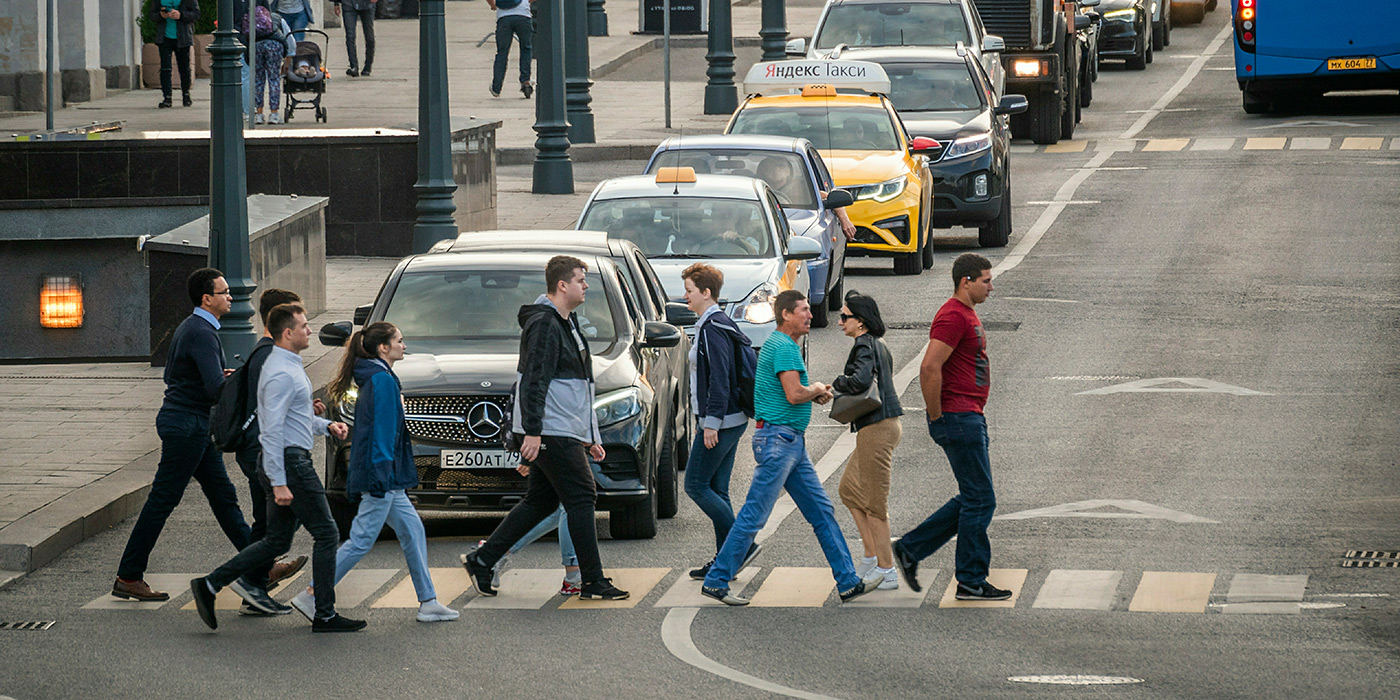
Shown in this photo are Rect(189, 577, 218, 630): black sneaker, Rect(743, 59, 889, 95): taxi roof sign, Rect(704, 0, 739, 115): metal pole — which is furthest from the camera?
Rect(704, 0, 739, 115): metal pole

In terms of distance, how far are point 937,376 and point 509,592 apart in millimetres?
2271

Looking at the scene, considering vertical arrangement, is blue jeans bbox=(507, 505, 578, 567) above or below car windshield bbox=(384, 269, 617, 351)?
below

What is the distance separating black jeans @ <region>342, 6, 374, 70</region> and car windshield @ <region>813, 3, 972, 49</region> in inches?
457

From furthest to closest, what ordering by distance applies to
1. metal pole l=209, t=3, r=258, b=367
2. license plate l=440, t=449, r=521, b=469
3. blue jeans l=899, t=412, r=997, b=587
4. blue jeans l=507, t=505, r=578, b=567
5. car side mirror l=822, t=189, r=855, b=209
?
car side mirror l=822, t=189, r=855, b=209 < metal pole l=209, t=3, r=258, b=367 < license plate l=440, t=449, r=521, b=469 < blue jeans l=507, t=505, r=578, b=567 < blue jeans l=899, t=412, r=997, b=587

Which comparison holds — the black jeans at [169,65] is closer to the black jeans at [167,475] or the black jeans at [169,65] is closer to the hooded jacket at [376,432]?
the black jeans at [167,475]

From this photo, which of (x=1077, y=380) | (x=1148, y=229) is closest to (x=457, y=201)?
(x=1148, y=229)

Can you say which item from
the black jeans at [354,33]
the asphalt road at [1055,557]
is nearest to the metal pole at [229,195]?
the asphalt road at [1055,557]

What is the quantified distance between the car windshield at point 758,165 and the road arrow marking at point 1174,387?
4400mm

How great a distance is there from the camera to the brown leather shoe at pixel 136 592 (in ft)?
34.4

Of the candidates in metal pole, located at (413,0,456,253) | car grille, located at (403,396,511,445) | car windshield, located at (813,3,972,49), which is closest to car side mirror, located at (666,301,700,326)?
car grille, located at (403,396,511,445)

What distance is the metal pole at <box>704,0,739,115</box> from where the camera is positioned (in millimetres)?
36250

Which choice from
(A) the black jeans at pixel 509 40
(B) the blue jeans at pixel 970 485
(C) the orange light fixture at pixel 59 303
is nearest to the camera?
(B) the blue jeans at pixel 970 485

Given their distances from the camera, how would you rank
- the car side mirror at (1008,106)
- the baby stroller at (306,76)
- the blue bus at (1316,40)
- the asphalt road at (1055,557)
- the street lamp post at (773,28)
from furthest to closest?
the street lamp post at (773,28), the blue bus at (1316,40), the baby stroller at (306,76), the car side mirror at (1008,106), the asphalt road at (1055,557)

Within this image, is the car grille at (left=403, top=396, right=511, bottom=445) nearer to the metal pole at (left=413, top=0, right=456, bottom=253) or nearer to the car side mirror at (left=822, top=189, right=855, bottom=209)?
the car side mirror at (left=822, top=189, right=855, bottom=209)
